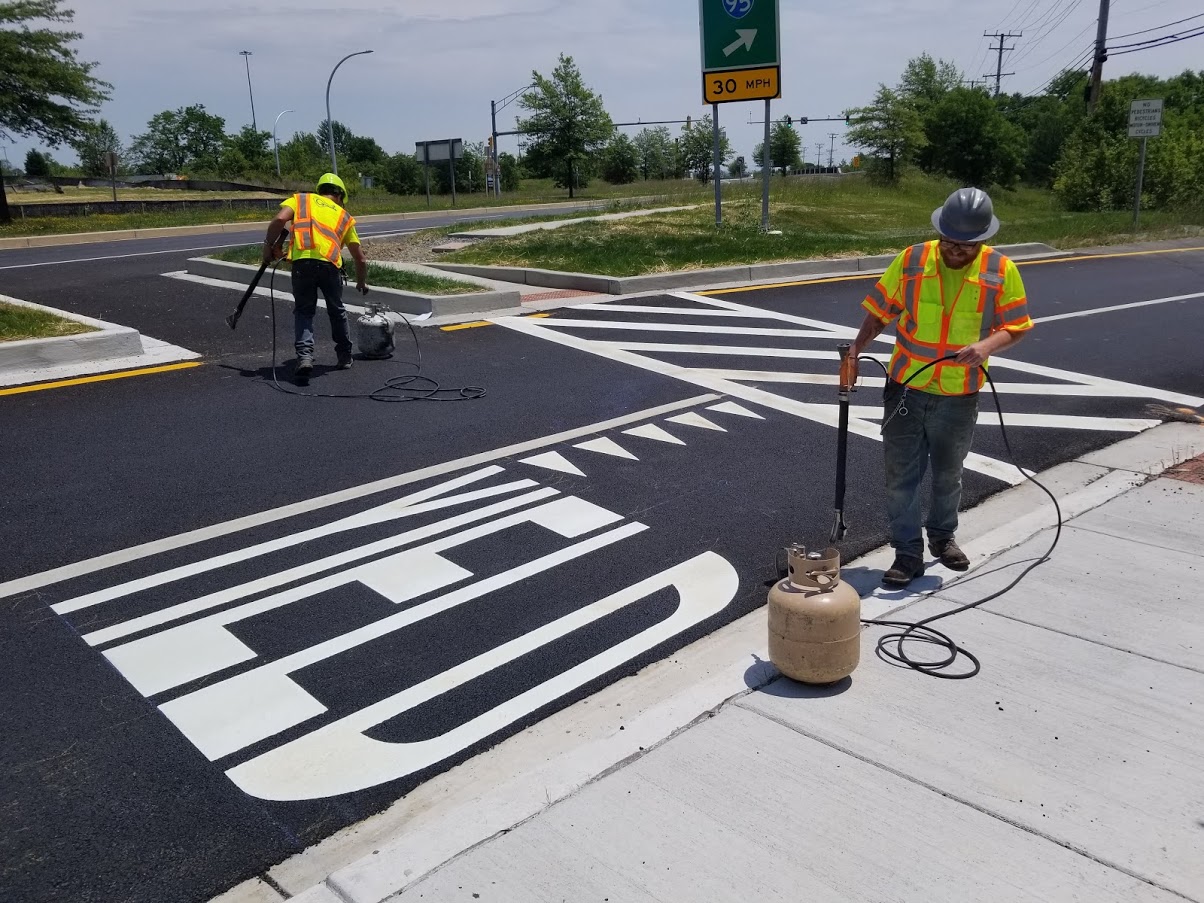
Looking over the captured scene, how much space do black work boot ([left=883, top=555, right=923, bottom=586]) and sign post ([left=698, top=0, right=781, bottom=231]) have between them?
1473cm

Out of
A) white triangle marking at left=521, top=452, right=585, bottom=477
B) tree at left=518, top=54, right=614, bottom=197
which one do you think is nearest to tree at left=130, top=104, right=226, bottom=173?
tree at left=518, top=54, right=614, bottom=197

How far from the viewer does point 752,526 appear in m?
5.77

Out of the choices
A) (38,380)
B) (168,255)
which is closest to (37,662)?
(38,380)

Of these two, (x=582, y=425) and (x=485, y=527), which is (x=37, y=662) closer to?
(x=485, y=527)

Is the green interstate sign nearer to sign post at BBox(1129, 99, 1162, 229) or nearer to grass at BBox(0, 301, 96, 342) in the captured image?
sign post at BBox(1129, 99, 1162, 229)

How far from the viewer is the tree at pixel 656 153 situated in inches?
4050

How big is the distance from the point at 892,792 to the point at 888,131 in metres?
45.1

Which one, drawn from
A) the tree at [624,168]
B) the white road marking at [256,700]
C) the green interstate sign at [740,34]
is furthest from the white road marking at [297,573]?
the tree at [624,168]

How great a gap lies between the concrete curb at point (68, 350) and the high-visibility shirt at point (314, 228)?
195cm

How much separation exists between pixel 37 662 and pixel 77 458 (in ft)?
9.91

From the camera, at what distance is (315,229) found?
353 inches

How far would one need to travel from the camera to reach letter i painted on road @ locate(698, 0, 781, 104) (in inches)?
705

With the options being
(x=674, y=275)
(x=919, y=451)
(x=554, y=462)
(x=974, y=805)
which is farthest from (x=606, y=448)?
(x=674, y=275)

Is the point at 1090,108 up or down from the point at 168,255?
up
